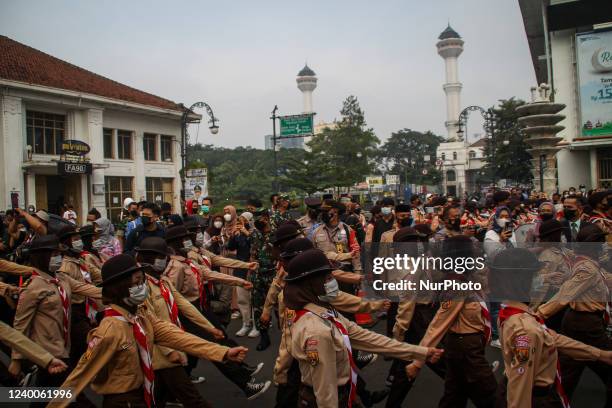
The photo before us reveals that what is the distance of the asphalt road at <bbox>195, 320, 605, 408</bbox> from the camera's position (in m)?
5.23

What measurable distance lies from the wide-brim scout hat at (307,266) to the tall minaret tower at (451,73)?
9179 centimetres

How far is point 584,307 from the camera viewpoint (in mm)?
4348

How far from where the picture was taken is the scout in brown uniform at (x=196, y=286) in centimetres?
522

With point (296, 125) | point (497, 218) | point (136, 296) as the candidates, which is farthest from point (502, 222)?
point (296, 125)

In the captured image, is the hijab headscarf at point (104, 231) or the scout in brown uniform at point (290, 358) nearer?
the scout in brown uniform at point (290, 358)

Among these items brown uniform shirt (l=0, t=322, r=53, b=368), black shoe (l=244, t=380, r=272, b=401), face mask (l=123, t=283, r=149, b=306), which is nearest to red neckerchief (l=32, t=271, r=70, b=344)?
brown uniform shirt (l=0, t=322, r=53, b=368)

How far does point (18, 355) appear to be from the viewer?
4.36 m

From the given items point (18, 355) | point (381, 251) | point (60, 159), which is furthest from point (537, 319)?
point (60, 159)

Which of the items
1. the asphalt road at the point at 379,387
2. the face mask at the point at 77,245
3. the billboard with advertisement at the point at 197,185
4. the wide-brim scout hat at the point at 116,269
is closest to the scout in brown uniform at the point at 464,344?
the asphalt road at the point at 379,387

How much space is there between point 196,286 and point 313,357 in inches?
118

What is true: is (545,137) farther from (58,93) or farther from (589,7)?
(58,93)

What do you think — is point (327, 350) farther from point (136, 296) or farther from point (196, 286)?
point (196, 286)

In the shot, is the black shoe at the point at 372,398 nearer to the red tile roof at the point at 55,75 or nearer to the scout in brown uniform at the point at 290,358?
the scout in brown uniform at the point at 290,358

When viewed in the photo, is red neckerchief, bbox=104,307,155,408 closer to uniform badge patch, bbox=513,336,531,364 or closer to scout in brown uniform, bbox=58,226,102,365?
scout in brown uniform, bbox=58,226,102,365
